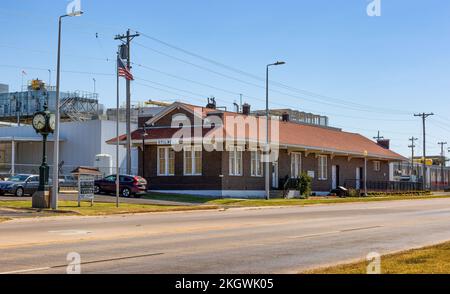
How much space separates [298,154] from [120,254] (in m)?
43.1

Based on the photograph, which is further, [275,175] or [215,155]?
[275,175]

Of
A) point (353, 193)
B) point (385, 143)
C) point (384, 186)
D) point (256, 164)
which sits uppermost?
point (385, 143)

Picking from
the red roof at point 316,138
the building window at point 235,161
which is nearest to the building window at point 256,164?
the building window at point 235,161

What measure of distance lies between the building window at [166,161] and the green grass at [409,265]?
36870 millimetres

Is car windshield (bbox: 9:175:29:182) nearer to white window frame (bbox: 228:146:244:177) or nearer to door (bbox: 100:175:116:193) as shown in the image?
door (bbox: 100:175:116:193)

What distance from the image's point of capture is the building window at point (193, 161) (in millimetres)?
48125

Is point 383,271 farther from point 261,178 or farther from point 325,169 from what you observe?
point 325,169

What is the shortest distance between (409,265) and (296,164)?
147ft

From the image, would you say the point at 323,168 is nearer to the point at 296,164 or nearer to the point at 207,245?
the point at 296,164

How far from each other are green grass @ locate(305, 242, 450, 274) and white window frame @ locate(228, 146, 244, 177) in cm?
3468

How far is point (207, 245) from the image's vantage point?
15.9 meters

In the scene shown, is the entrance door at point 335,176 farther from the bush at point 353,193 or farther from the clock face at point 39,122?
the clock face at point 39,122

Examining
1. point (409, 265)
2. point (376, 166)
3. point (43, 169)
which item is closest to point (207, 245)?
point (409, 265)

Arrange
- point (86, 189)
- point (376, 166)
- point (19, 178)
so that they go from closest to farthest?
point (86, 189) → point (19, 178) → point (376, 166)
